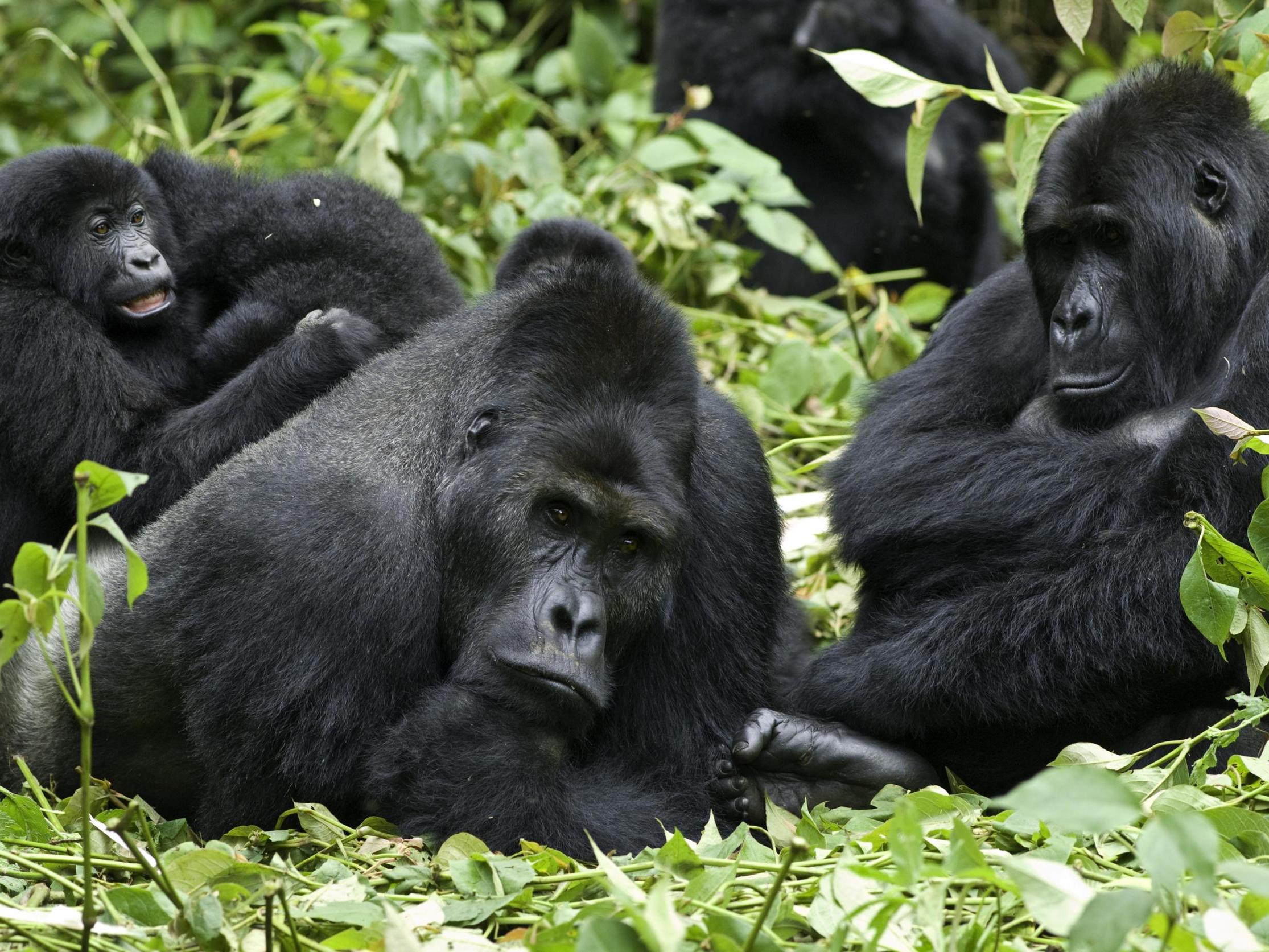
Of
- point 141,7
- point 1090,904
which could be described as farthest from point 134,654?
point 141,7

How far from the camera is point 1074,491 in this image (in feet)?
11.1

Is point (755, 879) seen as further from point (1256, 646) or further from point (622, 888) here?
point (1256, 646)

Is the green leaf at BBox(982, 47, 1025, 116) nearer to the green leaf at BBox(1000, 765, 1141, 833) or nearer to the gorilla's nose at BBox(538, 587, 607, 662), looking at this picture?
the gorilla's nose at BBox(538, 587, 607, 662)

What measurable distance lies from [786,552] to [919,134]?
1269 millimetres

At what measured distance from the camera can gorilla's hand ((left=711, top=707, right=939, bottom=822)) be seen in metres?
3.29

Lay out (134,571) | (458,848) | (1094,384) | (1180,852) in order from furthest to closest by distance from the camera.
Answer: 1. (1094,384)
2. (458,848)
3. (134,571)
4. (1180,852)

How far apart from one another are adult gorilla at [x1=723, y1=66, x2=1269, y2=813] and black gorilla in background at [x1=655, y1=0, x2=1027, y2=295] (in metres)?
3.49

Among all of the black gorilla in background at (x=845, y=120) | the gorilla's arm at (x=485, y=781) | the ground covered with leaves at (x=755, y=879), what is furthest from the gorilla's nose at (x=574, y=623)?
the black gorilla in background at (x=845, y=120)

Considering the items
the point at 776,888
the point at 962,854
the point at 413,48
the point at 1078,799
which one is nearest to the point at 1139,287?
the point at 962,854

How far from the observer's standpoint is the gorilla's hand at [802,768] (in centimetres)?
329

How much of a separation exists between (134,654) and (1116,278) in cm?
232

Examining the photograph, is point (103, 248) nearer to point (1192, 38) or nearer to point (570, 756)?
point (570, 756)

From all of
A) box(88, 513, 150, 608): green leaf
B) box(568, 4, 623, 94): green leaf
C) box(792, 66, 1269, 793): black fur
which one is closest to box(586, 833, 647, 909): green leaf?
box(88, 513, 150, 608): green leaf

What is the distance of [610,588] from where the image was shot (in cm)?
302
